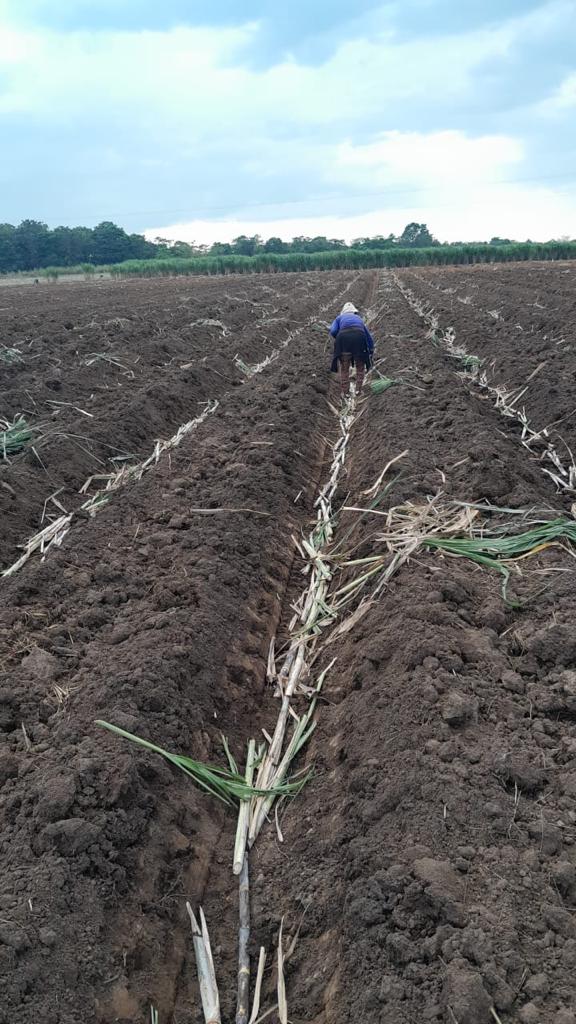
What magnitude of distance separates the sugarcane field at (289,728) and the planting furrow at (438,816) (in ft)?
0.04

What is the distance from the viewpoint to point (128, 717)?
312cm

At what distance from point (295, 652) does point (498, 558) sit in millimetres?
1546

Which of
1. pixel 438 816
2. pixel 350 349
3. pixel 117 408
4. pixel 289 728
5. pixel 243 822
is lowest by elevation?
pixel 243 822

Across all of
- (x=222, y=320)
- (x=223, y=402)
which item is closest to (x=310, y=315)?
(x=222, y=320)

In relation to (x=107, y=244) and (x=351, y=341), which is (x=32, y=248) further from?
(x=351, y=341)

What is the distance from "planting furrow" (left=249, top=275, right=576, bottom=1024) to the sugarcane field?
0.04ft

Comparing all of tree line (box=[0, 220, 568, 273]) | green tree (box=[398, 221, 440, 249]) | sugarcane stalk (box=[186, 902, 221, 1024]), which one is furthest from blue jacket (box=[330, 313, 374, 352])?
green tree (box=[398, 221, 440, 249])

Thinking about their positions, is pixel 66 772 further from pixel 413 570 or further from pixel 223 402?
pixel 223 402

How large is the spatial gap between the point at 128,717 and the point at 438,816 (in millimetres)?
1539

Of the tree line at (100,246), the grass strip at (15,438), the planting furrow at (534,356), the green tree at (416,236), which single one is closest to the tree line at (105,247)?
the tree line at (100,246)

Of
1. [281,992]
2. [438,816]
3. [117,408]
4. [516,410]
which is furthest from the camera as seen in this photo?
[117,408]

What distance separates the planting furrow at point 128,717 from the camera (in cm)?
231

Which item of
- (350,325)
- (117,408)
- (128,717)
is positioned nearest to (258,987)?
(128,717)

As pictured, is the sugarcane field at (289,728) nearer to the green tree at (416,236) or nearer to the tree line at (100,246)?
the tree line at (100,246)
